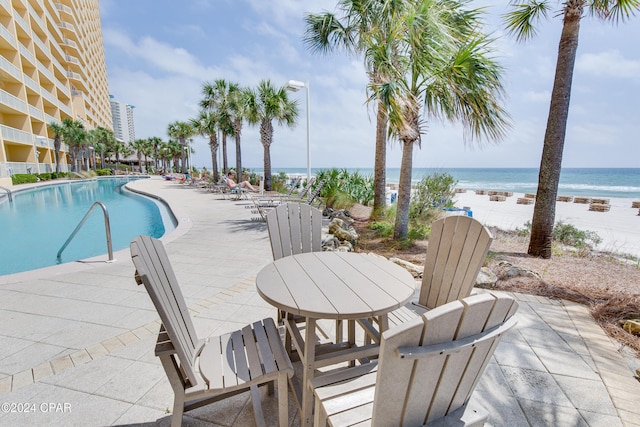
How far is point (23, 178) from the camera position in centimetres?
2056

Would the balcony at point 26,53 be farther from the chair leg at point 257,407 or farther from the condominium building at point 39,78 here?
the chair leg at point 257,407

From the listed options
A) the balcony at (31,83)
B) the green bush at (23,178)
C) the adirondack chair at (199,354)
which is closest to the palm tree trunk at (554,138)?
the adirondack chair at (199,354)

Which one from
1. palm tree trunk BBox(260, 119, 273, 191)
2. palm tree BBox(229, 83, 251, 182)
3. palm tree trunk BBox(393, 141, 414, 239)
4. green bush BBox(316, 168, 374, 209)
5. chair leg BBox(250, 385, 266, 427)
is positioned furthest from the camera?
palm tree BBox(229, 83, 251, 182)

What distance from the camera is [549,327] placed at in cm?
252

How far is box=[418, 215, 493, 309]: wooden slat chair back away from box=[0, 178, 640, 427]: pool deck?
60cm

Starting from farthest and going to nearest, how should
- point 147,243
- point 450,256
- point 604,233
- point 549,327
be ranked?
1. point 604,233
2. point 549,327
3. point 450,256
4. point 147,243

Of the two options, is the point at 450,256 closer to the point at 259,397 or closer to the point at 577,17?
the point at 259,397

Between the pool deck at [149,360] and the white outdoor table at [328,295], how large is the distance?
1.43 ft

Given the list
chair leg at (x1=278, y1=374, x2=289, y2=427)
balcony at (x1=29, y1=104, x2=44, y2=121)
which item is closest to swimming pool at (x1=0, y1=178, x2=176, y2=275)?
chair leg at (x1=278, y1=374, x2=289, y2=427)

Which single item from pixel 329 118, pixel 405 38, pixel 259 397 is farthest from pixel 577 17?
pixel 329 118

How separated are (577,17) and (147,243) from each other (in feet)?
21.5

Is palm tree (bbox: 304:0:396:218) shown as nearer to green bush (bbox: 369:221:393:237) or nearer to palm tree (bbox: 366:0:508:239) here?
green bush (bbox: 369:221:393:237)

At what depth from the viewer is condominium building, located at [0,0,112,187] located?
20.9 metres

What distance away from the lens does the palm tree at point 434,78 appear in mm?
4094
